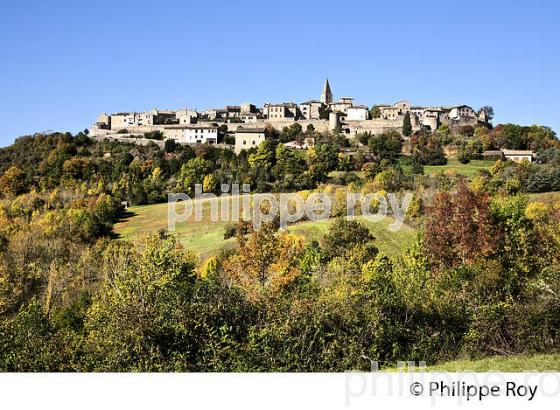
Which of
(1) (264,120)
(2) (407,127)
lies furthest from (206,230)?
(1) (264,120)

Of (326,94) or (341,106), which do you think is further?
(326,94)

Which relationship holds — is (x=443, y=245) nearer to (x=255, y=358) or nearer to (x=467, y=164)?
(x=255, y=358)

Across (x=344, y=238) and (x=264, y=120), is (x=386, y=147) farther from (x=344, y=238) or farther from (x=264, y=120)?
(x=344, y=238)

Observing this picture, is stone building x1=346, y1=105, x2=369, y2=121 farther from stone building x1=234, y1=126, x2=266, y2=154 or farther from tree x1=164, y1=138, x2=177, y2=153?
tree x1=164, y1=138, x2=177, y2=153

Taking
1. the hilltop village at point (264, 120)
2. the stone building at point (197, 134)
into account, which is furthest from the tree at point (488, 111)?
the stone building at point (197, 134)

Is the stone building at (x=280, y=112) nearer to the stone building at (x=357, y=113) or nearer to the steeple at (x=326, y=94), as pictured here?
the stone building at (x=357, y=113)

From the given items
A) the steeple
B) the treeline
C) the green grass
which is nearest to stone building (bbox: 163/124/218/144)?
the green grass
